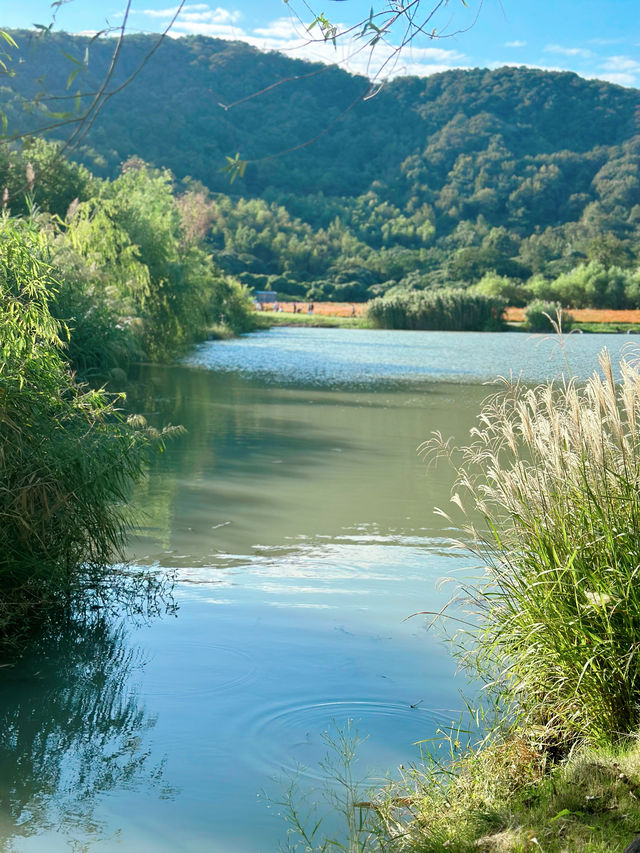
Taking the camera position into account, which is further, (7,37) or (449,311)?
(449,311)

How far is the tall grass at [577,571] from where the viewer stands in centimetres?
310

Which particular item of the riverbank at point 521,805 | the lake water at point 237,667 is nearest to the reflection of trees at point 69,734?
the lake water at point 237,667

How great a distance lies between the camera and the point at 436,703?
4.11 m

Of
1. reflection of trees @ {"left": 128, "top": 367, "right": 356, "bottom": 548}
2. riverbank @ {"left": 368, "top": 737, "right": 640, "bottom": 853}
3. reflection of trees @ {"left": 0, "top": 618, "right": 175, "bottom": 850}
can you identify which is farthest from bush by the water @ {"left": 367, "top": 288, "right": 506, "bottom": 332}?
riverbank @ {"left": 368, "top": 737, "right": 640, "bottom": 853}

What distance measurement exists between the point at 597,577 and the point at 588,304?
62.9 meters

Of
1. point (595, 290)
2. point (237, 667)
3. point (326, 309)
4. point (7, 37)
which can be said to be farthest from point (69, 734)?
point (595, 290)

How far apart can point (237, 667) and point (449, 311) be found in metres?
43.9

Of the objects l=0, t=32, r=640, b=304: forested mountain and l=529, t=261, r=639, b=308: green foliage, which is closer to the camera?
l=529, t=261, r=639, b=308: green foliage

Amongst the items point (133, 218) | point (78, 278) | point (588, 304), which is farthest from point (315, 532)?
point (588, 304)

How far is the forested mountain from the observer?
83.2m

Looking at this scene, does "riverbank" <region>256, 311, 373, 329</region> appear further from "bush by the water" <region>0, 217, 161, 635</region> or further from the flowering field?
"bush by the water" <region>0, 217, 161, 635</region>

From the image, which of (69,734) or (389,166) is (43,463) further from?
(389,166)

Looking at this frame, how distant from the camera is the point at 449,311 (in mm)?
47250

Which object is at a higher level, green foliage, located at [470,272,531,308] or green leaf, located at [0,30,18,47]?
green foliage, located at [470,272,531,308]
